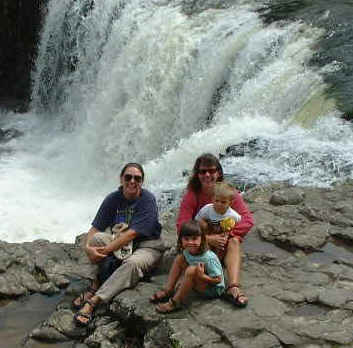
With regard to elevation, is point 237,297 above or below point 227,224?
below

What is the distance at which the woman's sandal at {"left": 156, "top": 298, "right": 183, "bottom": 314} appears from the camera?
15.7 feet

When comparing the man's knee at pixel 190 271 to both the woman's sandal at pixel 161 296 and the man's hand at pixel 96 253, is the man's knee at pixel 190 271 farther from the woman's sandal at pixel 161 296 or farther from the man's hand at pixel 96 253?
the man's hand at pixel 96 253

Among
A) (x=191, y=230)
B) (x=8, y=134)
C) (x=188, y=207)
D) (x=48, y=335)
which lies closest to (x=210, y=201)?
(x=188, y=207)

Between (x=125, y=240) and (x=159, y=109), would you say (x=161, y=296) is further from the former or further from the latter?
(x=159, y=109)

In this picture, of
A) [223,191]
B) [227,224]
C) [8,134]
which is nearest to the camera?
[223,191]

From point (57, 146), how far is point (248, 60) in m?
5.57

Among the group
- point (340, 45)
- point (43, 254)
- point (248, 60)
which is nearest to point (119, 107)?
point (248, 60)

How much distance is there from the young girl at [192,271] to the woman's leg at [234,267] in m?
0.09

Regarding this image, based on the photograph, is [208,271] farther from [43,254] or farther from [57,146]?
[57,146]

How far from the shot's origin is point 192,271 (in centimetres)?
464

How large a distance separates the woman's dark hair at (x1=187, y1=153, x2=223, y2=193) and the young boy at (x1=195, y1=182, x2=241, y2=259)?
18 cm

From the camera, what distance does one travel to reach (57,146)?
1430 cm

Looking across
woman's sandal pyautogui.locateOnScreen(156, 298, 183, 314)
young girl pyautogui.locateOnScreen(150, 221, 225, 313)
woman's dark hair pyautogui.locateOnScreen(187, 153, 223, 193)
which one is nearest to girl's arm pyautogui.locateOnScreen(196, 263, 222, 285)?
young girl pyautogui.locateOnScreen(150, 221, 225, 313)

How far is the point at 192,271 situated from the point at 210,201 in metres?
0.86
